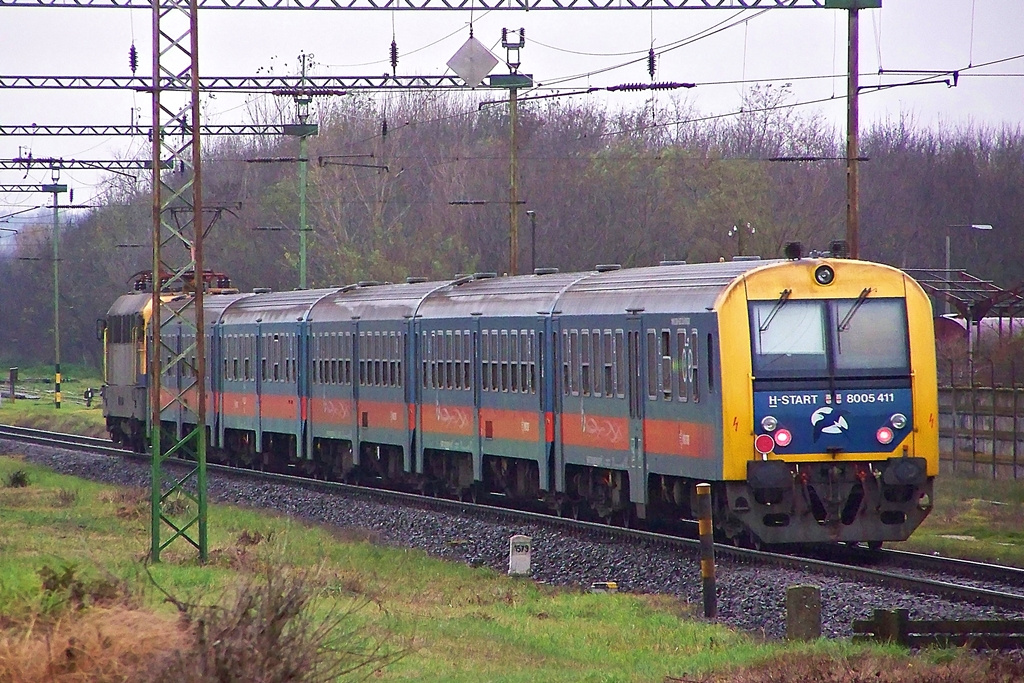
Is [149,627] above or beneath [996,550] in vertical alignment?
above

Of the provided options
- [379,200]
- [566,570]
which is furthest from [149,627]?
[379,200]

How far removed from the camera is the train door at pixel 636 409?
814 inches

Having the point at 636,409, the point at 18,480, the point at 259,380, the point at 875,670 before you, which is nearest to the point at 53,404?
the point at 259,380

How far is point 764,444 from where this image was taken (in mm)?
18266

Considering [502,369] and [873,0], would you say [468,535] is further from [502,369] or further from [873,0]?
[873,0]

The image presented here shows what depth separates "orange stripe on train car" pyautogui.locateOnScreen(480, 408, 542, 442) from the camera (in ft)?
79.0

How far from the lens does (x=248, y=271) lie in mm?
84312

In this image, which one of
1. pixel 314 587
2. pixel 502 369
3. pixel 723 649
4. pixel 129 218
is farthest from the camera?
pixel 129 218

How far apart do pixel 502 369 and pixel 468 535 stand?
12.3 ft

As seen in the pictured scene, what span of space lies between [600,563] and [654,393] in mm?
2297

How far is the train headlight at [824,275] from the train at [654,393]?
0.4 inches

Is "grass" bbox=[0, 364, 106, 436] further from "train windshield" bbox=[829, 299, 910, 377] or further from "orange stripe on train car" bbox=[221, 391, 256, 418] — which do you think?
"train windshield" bbox=[829, 299, 910, 377]

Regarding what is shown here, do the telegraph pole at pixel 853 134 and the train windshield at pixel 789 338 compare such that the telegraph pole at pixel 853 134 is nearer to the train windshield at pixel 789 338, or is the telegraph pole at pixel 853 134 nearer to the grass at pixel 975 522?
the grass at pixel 975 522

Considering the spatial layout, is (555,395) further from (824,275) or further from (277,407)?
(277,407)
